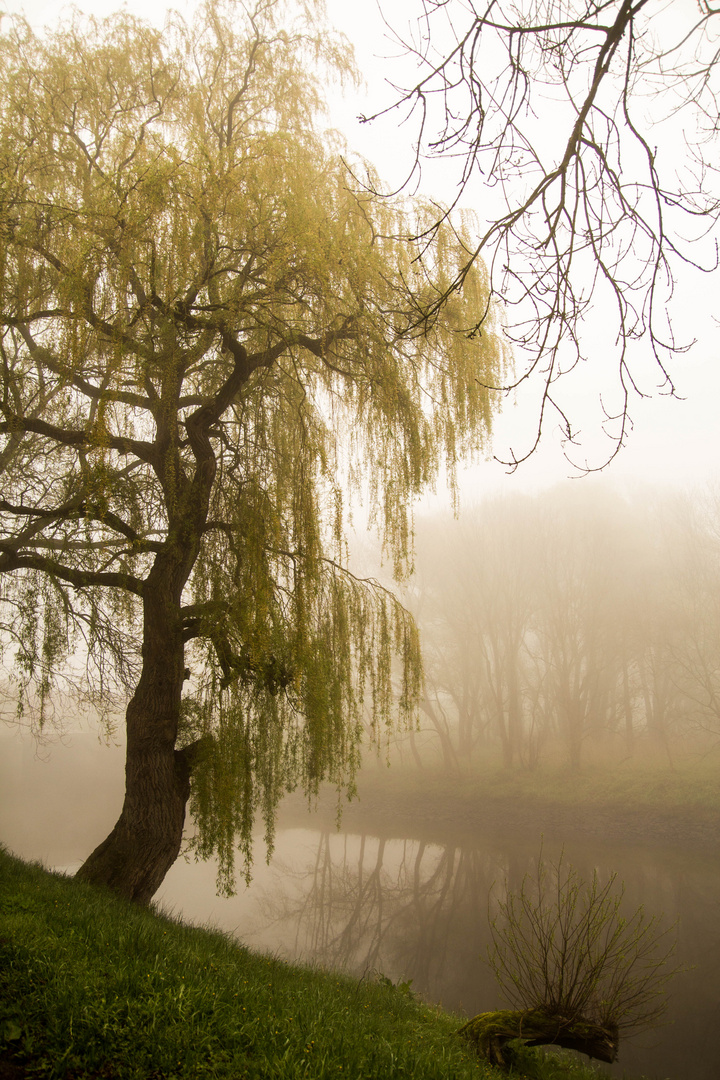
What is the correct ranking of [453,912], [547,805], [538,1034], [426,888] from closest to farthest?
1. [538,1034]
2. [453,912]
3. [426,888]
4. [547,805]

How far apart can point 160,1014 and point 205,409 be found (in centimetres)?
400

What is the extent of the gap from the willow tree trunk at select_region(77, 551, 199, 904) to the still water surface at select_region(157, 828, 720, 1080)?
113 inches

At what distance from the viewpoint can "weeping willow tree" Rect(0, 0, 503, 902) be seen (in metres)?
4.30

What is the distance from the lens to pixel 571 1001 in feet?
14.1

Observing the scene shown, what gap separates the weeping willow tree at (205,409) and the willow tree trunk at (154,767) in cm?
2

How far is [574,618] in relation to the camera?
21.8m

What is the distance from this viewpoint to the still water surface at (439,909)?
790 cm

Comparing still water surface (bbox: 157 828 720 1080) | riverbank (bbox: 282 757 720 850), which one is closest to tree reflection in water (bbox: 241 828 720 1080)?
still water surface (bbox: 157 828 720 1080)

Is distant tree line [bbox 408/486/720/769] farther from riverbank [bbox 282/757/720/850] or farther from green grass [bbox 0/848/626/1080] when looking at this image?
green grass [bbox 0/848/626/1080]

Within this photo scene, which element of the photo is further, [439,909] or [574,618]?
[574,618]

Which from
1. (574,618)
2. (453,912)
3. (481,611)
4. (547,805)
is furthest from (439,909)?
(574,618)

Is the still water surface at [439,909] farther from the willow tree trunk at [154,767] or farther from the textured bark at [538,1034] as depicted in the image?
the willow tree trunk at [154,767]

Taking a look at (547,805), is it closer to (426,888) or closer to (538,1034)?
(426,888)

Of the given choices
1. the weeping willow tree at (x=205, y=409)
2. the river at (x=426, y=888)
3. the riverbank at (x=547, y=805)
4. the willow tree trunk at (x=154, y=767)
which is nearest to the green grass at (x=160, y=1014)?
the willow tree trunk at (x=154, y=767)
